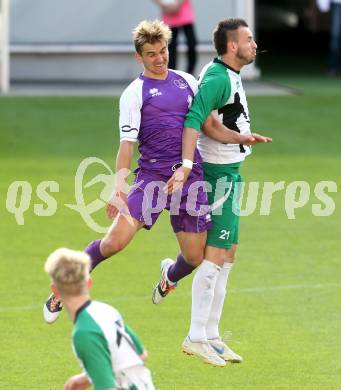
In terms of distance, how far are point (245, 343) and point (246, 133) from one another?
169 centimetres

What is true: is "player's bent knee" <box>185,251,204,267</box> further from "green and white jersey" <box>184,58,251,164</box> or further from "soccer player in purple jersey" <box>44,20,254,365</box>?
"green and white jersey" <box>184,58,251,164</box>

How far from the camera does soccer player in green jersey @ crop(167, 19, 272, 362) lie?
952 centimetres

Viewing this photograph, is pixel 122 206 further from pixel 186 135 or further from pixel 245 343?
pixel 245 343

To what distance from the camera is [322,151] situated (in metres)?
18.0

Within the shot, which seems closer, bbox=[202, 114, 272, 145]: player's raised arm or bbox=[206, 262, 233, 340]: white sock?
bbox=[202, 114, 272, 145]: player's raised arm

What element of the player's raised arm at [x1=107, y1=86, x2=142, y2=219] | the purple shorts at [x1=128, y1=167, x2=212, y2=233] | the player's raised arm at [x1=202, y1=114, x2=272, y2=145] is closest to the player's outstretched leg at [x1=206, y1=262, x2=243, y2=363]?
the purple shorts at [x1=128, y1=167, x2=212, y2=233]

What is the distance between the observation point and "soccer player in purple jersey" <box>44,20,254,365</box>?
9.38m

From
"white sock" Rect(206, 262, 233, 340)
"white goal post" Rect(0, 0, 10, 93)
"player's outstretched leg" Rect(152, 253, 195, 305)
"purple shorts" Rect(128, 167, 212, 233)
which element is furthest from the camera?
"white goal post" Rect(0, 0, 10, 93)

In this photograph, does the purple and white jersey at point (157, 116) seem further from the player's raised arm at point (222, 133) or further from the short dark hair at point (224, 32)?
the short dark hair at point (224, 32)

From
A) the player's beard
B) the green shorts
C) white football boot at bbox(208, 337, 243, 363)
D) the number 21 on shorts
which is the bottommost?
white football boot at bbox(208, 337, 243, 363)

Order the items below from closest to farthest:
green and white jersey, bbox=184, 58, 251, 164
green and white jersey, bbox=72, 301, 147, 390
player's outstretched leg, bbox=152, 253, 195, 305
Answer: green and white jersey, bbox=72, 301, 147, 390
green and white jersey, bbox=184, 58, 251, 164
player's outstretched leg, bbox=152, 253, 195, 305

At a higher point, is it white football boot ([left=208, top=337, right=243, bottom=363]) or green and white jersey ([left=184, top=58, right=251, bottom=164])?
green and white jersey ([left=184, top=58, right=251, bottom=164])

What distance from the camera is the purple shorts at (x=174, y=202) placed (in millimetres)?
9469

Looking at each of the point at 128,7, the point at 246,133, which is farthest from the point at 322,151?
the point at 246,133
